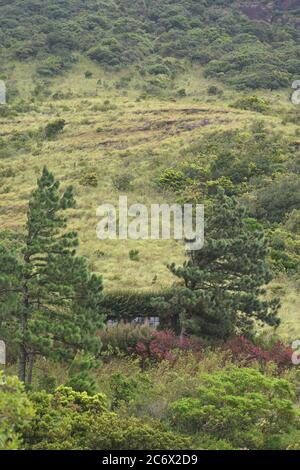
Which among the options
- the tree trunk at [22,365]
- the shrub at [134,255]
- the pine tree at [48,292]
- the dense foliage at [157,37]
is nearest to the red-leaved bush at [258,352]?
the pine tree at [48,292]

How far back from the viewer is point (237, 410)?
1002 cm

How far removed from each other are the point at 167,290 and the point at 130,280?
3867mm

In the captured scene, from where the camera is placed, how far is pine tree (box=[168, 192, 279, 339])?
1379 centimetres

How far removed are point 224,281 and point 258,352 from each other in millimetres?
1823

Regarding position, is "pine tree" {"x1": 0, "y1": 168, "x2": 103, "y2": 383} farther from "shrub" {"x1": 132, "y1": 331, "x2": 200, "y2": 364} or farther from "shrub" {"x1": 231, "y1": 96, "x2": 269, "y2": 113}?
"shrub" {"x1": 231, "y1": 96, "x2": 269, "y2": 113}

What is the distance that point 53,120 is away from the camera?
38844 millimetres

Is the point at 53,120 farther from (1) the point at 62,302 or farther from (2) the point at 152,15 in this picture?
(2) the point at 152,15

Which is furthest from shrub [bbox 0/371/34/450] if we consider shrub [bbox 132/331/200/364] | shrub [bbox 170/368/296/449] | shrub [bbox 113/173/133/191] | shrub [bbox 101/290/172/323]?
shrub [bbox 113/173/133/191]

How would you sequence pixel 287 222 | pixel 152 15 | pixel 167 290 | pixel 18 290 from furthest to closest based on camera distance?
pixel 152 15
pixel 287 222
pixel 167 290
pixel 18 290

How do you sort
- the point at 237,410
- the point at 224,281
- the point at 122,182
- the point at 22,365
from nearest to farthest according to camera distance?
1. the point at 237,410
2. the point at 22,365
3. the point at 224,281
4. the point at 122,182

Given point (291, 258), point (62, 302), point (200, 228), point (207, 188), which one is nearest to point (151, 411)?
point (62, 302)

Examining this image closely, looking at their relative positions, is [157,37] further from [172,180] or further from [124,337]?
[124,337]

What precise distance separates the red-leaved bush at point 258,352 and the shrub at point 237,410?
84.5 inches

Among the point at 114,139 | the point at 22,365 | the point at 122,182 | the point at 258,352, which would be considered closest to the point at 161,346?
the point at 258,352
